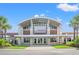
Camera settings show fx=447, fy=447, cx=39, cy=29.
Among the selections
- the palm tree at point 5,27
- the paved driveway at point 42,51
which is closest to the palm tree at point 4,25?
the palm tree at point 5,27

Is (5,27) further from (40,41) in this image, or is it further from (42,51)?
(42,51)

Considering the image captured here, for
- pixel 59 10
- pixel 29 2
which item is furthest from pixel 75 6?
pixel 29 2

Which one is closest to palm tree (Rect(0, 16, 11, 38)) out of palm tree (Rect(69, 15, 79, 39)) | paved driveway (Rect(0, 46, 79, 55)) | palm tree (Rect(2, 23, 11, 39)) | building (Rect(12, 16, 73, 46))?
palm tree (Rect(2, 23, 11, 39))

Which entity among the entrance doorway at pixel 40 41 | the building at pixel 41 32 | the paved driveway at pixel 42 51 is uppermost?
the building at pixel 41 32

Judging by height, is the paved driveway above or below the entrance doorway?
below

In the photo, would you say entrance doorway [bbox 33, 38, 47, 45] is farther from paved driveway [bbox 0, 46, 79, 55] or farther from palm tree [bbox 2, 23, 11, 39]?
palm tree [bbox 2, 23, 11, 39]

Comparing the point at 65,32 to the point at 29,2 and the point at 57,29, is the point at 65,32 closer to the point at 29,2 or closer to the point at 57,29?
the point at 57,29

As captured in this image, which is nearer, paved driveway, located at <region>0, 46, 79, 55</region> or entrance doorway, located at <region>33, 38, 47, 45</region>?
paved driveway, located at <region>0, 46, 79, 55</region>

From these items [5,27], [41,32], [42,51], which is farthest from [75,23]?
[5,27]

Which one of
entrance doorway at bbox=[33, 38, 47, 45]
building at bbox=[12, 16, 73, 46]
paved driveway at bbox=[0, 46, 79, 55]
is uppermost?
building at bbox=[12, 16, 73, 46]

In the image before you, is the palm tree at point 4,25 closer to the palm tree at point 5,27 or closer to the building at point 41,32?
the palm tree at point 5,27

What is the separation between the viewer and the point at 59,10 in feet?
40.8
